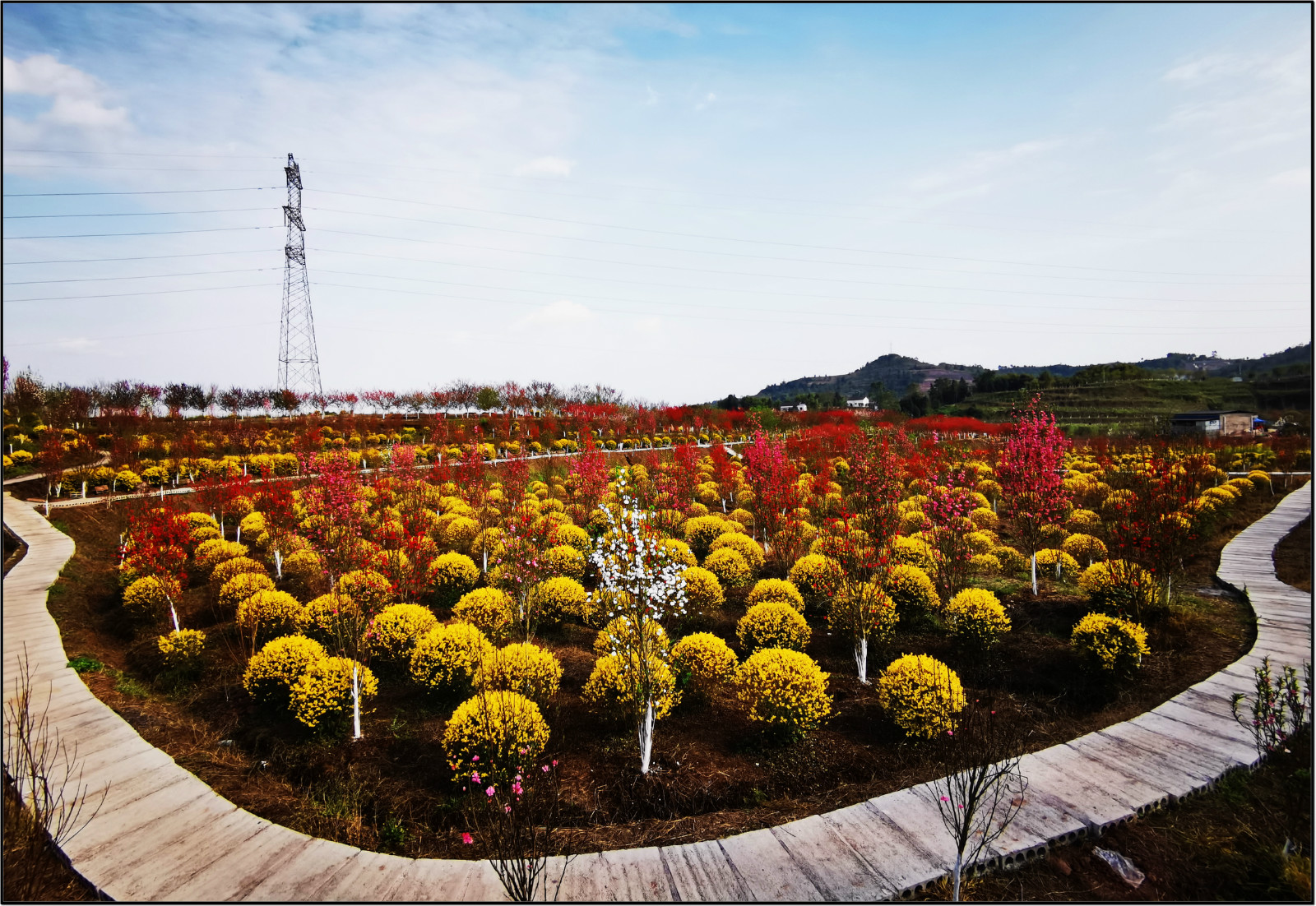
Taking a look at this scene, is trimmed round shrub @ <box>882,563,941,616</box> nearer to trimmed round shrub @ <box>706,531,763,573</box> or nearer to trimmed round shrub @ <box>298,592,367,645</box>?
trimmed round shrub @ <box>706,531,763,573</box>

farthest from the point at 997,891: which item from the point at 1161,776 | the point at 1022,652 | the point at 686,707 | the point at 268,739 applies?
the point at 268,739

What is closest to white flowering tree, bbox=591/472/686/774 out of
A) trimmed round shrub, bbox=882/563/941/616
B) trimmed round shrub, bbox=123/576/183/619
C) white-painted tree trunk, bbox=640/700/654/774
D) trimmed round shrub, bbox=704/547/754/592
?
white-painted tree trunk, bbox=640/700/654/774

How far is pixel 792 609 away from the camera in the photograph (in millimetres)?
7867

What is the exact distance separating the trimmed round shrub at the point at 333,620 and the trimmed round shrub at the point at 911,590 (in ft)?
24.2

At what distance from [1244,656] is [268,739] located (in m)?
11.8

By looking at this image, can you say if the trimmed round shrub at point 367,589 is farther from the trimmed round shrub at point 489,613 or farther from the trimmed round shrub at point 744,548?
the trimmed round shrub at point 744,548

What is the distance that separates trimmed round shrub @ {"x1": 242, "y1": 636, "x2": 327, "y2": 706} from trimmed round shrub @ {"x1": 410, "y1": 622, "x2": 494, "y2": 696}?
110 centimetres

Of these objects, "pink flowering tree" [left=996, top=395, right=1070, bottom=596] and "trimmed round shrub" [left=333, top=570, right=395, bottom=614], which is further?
"pink flowering tree" [left=996, top=395, right=1070, bottom=596]

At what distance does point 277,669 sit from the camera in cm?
671

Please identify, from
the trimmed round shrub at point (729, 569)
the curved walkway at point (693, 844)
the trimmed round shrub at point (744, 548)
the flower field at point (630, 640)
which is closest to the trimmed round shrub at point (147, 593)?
the flower field at point (630, 640)

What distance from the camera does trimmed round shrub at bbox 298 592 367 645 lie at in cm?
705

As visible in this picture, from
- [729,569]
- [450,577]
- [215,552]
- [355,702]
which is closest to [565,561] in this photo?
[450,577]

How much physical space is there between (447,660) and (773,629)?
413 centimetres

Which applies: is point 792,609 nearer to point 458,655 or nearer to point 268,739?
point 458,655
